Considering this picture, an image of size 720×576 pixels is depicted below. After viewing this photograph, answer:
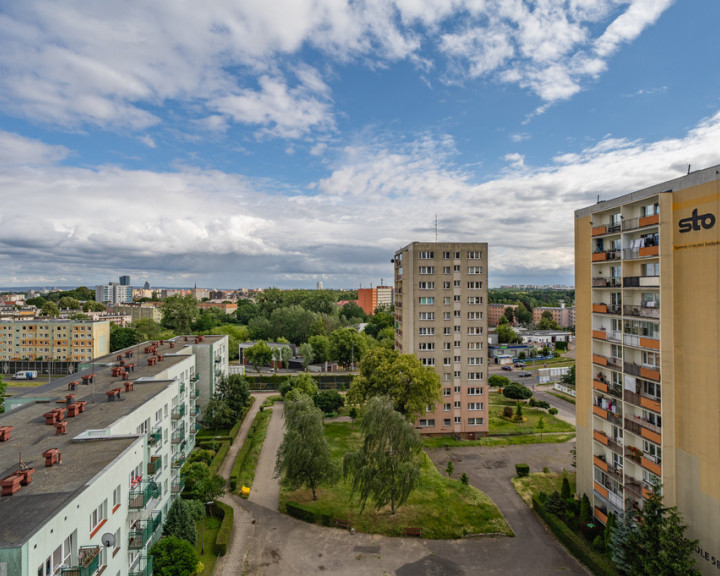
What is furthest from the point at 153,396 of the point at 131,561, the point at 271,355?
the point at 271,355

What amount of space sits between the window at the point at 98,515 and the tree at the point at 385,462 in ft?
48.2

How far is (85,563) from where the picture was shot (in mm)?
12758

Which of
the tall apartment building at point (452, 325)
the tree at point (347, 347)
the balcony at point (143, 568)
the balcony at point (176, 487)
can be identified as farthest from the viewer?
the tree at point (347, 347)

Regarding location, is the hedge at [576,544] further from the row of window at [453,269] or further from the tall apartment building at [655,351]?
the row of window at [453,269]

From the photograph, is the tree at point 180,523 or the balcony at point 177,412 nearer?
the tree at point 180,523

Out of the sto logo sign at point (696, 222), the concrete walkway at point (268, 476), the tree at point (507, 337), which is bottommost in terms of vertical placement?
the concrete walkway at point (268, 476)

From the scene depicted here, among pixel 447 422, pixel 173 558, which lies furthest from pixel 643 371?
pixel 173 558

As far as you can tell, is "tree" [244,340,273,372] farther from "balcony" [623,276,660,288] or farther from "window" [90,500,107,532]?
"balcony" [623,276,660,288]

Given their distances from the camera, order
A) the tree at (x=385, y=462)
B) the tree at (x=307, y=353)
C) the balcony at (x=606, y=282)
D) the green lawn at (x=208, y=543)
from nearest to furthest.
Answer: the green lawn at (x=208, y=543)
the balcony at (x=606, y=282)
the tree at (x=385, y=462)
the tree at (x=307, y=353)

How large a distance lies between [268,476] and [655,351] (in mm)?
28751

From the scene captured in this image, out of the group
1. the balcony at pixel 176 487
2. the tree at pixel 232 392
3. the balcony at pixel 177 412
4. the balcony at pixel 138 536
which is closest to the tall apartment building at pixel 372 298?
the tree at pixel 232 392

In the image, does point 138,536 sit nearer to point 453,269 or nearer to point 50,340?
point 453,269

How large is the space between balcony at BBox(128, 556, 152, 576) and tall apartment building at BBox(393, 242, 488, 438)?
2906 centimetres

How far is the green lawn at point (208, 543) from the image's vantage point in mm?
22172
